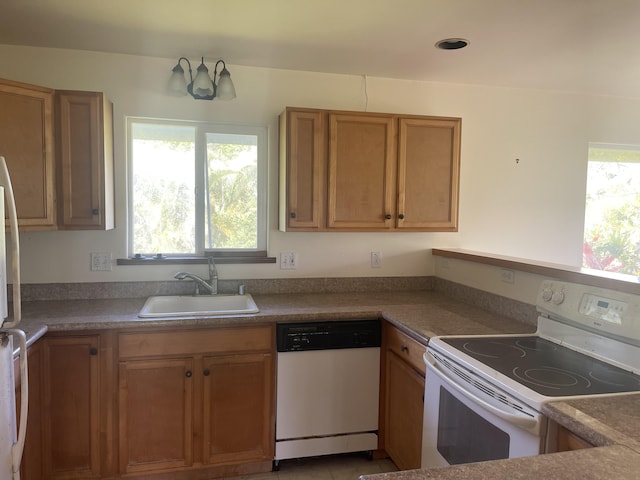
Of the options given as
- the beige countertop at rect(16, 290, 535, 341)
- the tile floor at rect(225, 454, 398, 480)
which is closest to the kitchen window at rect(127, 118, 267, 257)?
the beige countertop at rect(16, 290, 535, 341)

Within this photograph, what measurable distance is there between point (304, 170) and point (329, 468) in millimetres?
1701

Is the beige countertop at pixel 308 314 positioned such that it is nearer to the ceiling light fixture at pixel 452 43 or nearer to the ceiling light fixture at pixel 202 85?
the ceiling light fixture at pixel 202 85

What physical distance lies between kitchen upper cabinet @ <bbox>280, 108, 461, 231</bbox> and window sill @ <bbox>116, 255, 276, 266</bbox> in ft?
0.97

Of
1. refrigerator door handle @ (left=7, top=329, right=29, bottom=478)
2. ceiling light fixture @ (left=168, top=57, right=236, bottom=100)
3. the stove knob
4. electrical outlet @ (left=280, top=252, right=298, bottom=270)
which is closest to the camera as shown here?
refrigerator door handle @ (left=7, top=329, right=29, bottom=478)

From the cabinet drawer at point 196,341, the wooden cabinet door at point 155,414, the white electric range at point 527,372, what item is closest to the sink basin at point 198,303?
the cabinet drawer at point 196,341

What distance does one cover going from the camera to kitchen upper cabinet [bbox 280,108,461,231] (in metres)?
2.50

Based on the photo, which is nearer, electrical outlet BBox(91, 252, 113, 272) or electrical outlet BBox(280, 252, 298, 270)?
electrical outlet BBox(91, 252, 113, 272)

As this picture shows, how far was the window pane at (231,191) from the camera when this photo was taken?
2697 mm

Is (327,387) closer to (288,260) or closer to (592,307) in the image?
(288,260)

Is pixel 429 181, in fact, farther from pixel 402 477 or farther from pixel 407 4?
pixel 402 477

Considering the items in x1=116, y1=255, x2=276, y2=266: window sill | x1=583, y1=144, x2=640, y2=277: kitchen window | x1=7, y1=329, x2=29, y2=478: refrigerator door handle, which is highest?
x1=583, y1=144, x2=640, y2=277: kitchen window

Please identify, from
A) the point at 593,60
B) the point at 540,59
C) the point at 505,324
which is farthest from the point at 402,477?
the point at 593,60

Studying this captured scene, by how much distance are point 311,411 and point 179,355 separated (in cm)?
77

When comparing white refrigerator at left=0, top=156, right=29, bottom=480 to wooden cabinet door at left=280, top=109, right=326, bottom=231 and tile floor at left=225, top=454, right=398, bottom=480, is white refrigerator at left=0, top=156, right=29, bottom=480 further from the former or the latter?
wooden cabinet door at left=280, top=109, right=326, bottom=231
